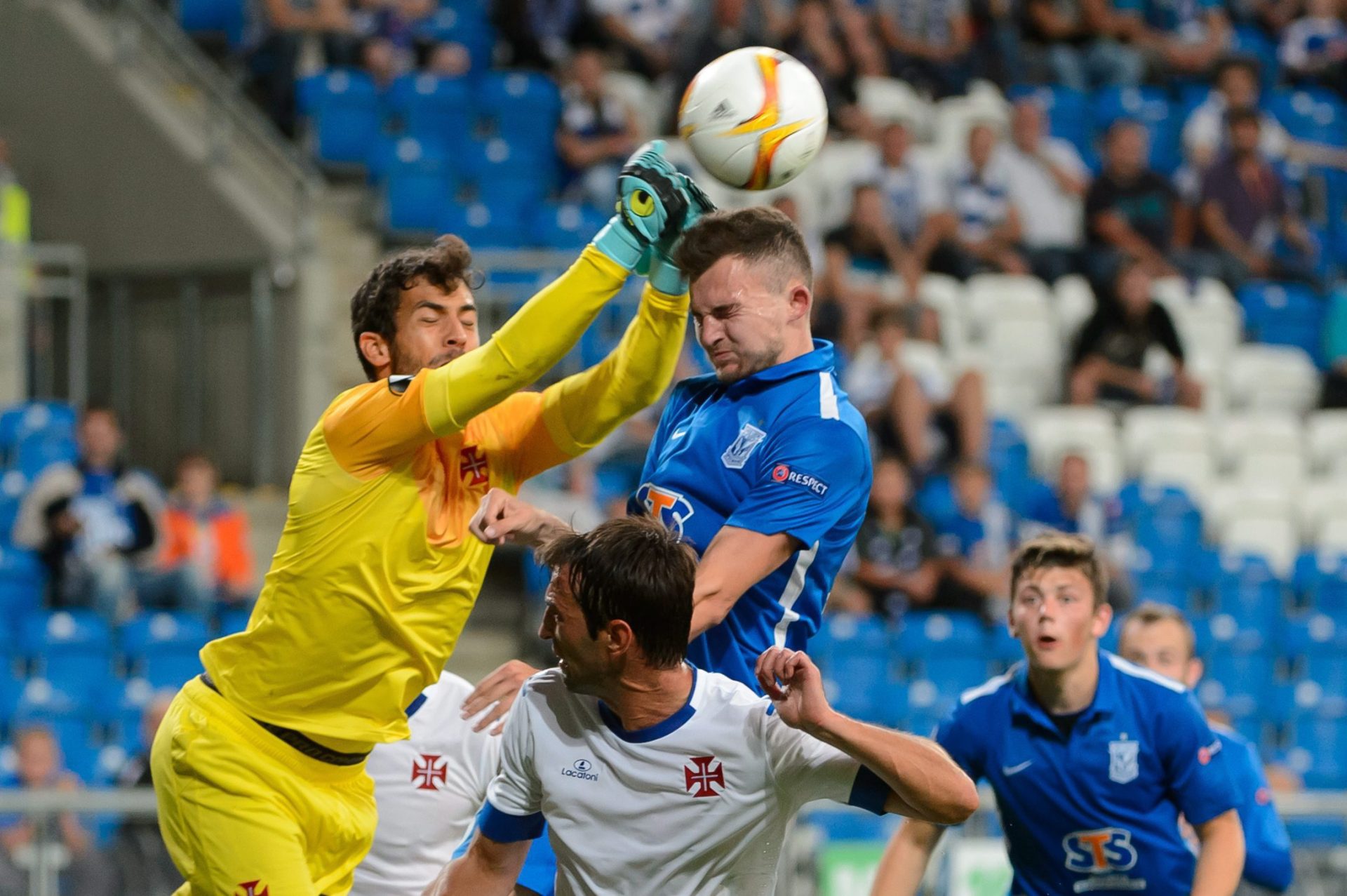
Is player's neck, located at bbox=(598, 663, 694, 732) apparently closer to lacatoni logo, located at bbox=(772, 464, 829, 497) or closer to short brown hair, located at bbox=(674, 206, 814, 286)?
lacatoni logo, located at bbox=(772, 464, 829, 497)

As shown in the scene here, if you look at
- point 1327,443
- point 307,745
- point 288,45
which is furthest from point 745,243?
point 1327,443

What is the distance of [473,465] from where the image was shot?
186 inches

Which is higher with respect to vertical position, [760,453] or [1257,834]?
[760,453]

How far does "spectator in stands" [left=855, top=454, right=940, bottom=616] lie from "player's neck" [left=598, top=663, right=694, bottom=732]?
670 cm

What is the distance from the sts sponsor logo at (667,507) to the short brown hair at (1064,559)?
147cm

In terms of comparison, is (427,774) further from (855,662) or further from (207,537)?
(207,537)

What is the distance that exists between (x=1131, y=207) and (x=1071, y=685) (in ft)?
27.6

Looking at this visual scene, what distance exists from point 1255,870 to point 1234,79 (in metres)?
9.74

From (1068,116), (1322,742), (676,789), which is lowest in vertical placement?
(1322,742)

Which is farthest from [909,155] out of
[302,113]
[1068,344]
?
[302,113]

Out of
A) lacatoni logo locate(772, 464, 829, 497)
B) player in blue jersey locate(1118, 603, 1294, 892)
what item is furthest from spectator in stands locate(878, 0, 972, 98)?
lacatoni logo locate(772, 464, 829, 497)

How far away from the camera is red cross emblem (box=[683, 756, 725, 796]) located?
3795 mm

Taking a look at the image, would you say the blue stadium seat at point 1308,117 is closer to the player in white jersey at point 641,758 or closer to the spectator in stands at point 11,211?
the spectator in stands at point 11,211

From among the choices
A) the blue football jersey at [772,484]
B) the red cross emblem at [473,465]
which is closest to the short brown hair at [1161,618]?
the blue football jersey at [772,484]
